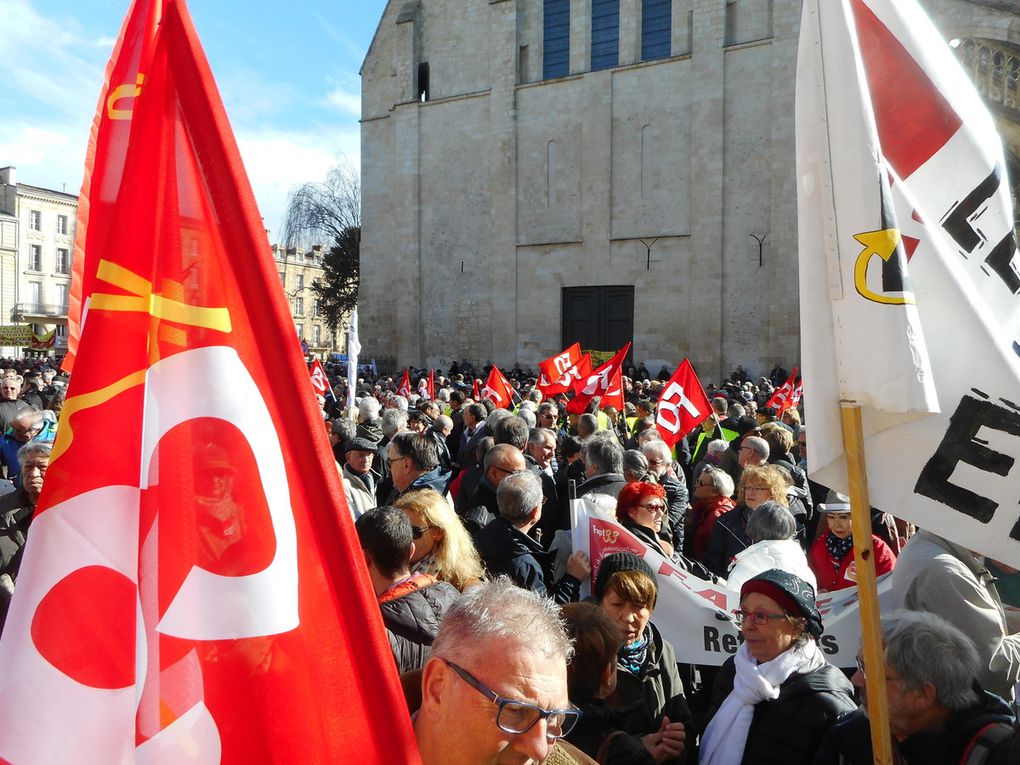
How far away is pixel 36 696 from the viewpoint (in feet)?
5.11

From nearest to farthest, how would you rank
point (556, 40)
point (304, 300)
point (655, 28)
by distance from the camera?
point (655, 28) < point (556, 40) < point (304, 300)

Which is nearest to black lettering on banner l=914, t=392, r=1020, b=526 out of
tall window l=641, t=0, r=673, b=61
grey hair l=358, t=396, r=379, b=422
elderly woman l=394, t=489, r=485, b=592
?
elderly woman l=394, t=489, r=485, b=592

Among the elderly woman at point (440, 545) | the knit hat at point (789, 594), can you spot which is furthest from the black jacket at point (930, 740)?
the elderly woman at point (440, 545)

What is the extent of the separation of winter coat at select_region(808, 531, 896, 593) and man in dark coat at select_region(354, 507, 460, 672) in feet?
7.39

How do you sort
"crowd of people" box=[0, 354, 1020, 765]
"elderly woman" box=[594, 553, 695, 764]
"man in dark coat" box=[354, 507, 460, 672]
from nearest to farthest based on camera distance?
"crowd of people" box=[0, 354, 1020, 765], "elderly woman" box=[594, 553, 695, 764], "man in dark coat" box=[354, 507, 460, 672]

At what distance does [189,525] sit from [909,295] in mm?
2014

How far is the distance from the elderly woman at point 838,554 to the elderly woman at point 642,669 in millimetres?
1534

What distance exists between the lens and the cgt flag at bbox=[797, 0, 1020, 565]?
2.50 metres

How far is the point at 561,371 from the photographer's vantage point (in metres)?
13.1

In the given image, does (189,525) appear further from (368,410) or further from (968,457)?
(368,410)

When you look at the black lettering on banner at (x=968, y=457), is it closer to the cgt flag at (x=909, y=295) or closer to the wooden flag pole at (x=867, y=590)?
the cgt flag at (x=909, y=295)

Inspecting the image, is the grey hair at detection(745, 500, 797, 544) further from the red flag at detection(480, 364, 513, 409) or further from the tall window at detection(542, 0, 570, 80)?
the tall window at detection(542, 0, 570, 80)

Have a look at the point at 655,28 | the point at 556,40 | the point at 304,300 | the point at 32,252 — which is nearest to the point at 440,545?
the point at 655,28

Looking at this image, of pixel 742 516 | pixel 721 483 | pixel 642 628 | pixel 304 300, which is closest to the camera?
pixel 642 628
